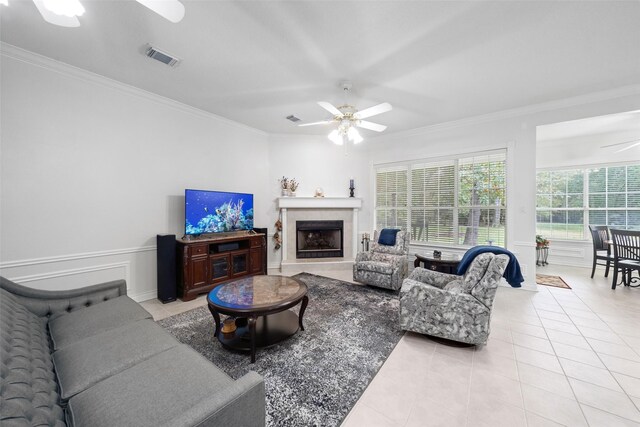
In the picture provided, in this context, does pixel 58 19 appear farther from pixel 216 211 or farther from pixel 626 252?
pixel 626 252

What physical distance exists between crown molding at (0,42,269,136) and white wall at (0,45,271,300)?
1cm

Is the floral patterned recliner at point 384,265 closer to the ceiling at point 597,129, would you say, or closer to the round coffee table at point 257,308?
the round coffee table at point 257,308

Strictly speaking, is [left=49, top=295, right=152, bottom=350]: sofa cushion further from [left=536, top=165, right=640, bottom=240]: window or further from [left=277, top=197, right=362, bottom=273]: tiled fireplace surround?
[left=536, top=165, right=640, bottom=240]: window

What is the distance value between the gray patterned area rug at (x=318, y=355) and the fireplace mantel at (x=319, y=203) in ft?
7.62

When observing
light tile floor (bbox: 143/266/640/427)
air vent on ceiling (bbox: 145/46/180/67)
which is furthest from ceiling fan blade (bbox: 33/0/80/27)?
light tile floor (bbox: 143/266/640/427)

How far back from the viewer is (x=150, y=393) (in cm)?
117

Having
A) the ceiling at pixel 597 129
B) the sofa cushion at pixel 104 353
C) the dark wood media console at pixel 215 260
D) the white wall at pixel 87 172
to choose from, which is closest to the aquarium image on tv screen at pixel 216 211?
the dark wood media console at pixel 215 260

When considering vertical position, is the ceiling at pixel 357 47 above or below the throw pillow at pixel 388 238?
above

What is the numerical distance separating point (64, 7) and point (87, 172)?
2.36 m

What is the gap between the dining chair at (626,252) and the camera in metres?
3.89

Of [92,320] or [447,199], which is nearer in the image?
[92,320]

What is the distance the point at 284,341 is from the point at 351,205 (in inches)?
140

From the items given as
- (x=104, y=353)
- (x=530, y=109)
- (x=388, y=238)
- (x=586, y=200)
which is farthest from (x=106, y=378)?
(x=586, y=200)

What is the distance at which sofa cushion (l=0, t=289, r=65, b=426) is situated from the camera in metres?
0.85
